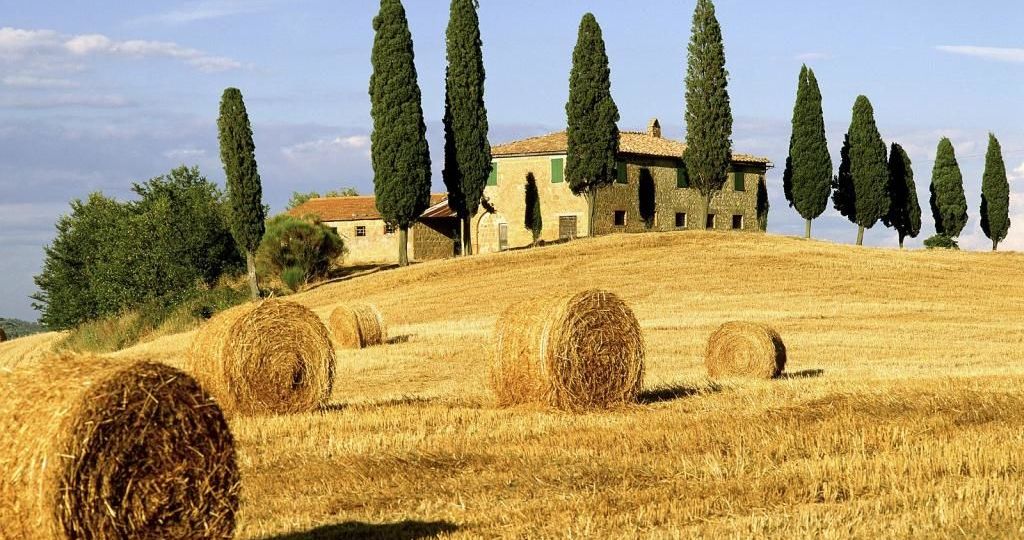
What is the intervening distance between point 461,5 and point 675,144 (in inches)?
776

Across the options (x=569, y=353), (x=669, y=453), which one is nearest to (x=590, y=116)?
(x=569, y=353)

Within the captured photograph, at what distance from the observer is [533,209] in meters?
64.1

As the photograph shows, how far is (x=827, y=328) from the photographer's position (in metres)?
33.3

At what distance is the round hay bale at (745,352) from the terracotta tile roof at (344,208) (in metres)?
46.8

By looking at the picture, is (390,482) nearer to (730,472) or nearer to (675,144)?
(730,472)

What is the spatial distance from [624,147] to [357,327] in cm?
3797

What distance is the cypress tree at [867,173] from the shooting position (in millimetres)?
66000

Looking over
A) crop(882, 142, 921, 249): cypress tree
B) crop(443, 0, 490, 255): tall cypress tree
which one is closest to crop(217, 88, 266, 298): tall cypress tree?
crop(443, 0, 490, 255): tall cypress tree

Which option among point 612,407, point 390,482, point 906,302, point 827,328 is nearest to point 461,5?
point 906,302

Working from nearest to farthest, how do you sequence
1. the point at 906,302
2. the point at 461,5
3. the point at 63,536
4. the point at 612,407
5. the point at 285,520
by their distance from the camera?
the point at 63,536, the point at 285,520, the point at 612,407, the point at 906,302, the point at 461,5

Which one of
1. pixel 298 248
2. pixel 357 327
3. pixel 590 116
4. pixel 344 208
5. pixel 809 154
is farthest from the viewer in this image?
pixel 344 208

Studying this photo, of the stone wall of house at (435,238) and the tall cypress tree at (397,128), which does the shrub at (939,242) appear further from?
the tall cypress tree at (397,128)

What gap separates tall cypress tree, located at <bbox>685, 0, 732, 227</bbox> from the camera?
58656mm

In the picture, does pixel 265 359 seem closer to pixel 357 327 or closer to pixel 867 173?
pixel 357 327
